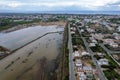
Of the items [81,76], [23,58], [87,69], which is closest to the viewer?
[81,76]

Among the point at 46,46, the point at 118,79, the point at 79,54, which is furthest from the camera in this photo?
the point at 46,46

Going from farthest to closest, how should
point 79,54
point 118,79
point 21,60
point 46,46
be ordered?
1. point 46,46
2. point 79,54
3. point 21,60
4. point 118,79

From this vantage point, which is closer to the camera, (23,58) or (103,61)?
(103,61)

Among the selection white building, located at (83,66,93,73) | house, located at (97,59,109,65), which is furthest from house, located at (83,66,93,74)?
house, located at (97,59,109,65)

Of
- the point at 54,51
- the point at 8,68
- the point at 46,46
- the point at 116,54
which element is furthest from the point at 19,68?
Result: the point at 116,54

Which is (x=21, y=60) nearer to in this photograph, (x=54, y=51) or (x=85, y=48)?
(x=54, y=51)

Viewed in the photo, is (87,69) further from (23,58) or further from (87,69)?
(23,58)

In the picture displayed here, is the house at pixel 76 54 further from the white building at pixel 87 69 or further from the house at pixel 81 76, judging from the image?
the house at pixel 81 76

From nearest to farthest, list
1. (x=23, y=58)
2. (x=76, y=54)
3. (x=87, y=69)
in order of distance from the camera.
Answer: (x=87, y=69)
(x=23, y=58)
(x=76, y=54)

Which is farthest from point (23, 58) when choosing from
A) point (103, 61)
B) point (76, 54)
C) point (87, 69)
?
point (103, 61)

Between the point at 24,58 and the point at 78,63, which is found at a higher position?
the point at 78,63

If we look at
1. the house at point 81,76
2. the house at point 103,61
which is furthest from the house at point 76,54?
the house at point 81,76
